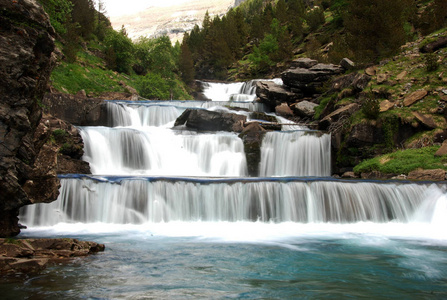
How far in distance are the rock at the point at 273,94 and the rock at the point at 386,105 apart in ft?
36.8

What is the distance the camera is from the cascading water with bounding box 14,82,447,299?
595 centimetres

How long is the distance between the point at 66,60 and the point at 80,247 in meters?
28.8

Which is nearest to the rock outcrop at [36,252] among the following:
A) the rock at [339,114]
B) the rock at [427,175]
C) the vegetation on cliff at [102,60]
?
the rock at [427,175]

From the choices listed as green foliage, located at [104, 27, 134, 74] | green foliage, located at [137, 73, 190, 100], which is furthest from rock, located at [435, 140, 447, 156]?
green foliage, located at [104, 27, 134, 74]

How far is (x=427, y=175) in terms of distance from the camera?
14961mm

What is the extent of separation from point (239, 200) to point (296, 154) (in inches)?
315

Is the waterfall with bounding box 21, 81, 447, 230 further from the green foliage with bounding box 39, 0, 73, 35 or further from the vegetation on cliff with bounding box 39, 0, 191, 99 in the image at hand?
the vegetation on cliff with bounding box 39, 0, 191, 99

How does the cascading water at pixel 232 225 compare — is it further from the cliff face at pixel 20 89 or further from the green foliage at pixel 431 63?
the green foliage at pixel 431 63

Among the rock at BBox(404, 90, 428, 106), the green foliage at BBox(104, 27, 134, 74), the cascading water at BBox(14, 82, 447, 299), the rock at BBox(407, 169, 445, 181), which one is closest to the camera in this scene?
the cascading water at BBox(14, 82, 447, 299)

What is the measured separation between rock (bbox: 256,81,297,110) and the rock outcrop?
23765 millimetres

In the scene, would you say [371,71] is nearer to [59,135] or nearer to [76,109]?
[59,135]

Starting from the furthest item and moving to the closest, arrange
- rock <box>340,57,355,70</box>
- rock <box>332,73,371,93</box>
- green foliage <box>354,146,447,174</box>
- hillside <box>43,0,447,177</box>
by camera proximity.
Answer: rock <box>340,57,355,70</box> → rock <box>332,73,371,93</box> → hillside <box>43,0,447,177</box> → green foliage <box>354,146,447,174</box>

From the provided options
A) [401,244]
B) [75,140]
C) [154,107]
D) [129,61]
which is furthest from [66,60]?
[401,244]

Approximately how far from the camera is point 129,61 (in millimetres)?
40344
